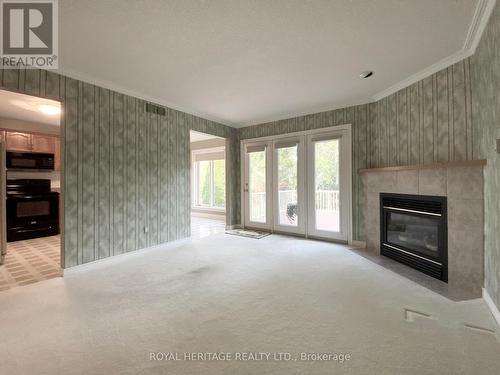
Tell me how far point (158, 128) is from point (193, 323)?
3.29 metres

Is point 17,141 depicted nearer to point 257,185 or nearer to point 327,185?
point 257,185

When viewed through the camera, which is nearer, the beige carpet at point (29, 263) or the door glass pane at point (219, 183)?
the beige carpet at point (29, 263)

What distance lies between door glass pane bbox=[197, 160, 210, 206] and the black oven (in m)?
4.07

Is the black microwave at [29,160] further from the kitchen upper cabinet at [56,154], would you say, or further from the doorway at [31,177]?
the kitchen upper cabinet at [56,154]

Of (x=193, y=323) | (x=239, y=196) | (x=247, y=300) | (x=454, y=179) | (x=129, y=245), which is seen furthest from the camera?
(x=239, y=196)

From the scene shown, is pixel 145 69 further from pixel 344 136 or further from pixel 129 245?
pixel 344 136

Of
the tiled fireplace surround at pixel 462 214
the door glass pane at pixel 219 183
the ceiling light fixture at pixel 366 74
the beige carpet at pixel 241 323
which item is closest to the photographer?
the beige carpet at pixel 241 323

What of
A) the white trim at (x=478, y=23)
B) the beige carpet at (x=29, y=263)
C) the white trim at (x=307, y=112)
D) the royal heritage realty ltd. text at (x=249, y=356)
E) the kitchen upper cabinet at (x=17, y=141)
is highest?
the white trim at (x=307, y=112)

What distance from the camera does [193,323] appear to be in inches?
74.5

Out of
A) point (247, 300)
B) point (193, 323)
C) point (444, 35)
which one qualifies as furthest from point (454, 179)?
point (193, 323)

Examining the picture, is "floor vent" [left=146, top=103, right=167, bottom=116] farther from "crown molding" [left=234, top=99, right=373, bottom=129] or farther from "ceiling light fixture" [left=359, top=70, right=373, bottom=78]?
"ceiling light fixture" [left=359, top=70, right=373, bottom=78]

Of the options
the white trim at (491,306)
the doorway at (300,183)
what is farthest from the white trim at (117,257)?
the white trim at (491,306)

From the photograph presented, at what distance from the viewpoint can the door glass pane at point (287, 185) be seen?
16.4ft

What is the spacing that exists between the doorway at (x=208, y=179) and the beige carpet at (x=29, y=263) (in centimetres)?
385
